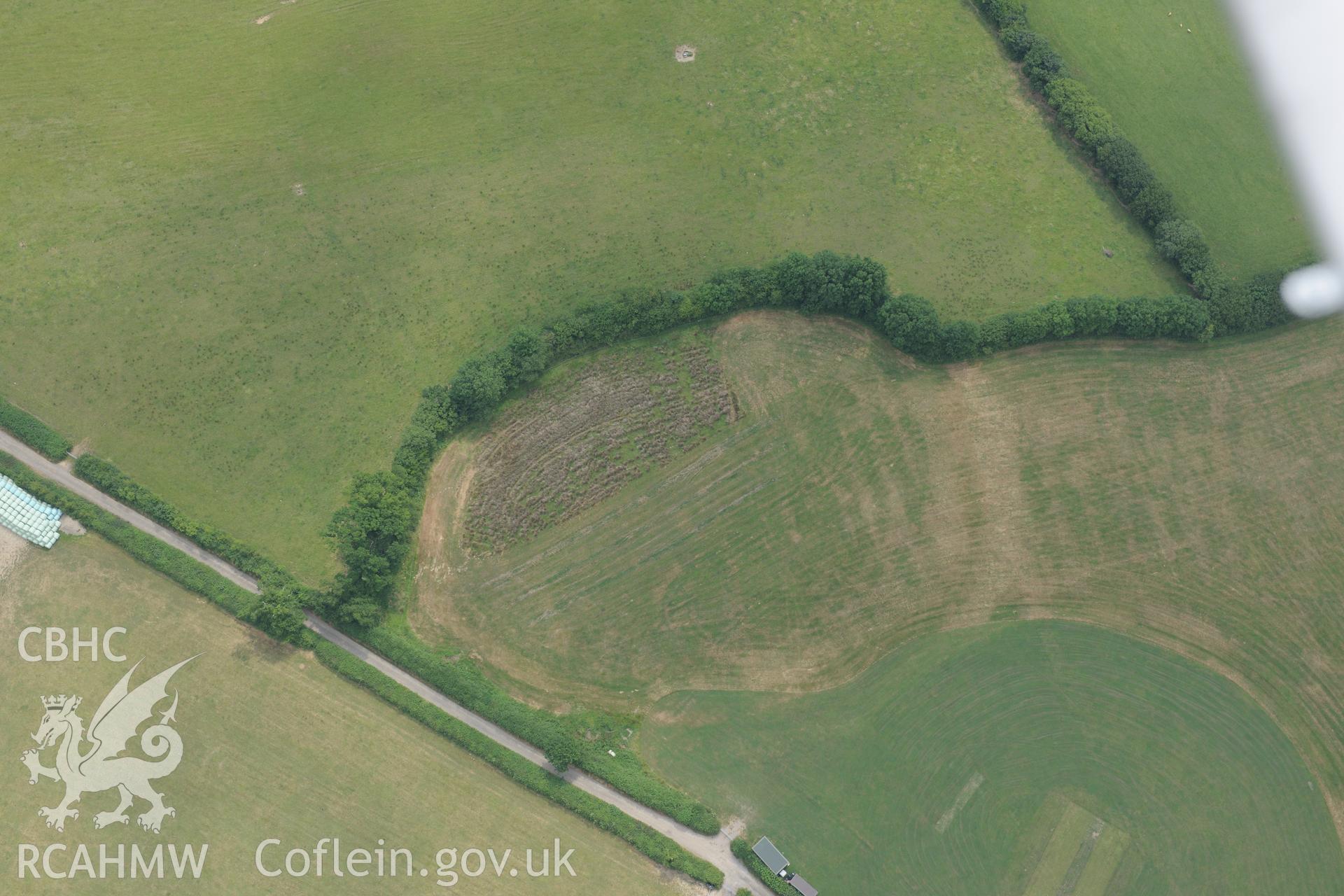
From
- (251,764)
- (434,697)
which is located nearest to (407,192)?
(434,697)

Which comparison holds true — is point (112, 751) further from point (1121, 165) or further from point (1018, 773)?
point (1121, 165)

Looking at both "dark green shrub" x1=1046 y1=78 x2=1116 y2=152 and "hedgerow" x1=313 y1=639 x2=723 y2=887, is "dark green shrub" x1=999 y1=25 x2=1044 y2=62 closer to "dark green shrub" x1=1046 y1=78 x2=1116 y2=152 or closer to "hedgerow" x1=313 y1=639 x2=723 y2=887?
"dark green shrub" x1=1046 y1=78 x2=1116 y2=152

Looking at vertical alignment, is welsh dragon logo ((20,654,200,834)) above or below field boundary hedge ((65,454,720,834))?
below

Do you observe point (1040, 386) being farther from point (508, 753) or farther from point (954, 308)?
point (508, 753)

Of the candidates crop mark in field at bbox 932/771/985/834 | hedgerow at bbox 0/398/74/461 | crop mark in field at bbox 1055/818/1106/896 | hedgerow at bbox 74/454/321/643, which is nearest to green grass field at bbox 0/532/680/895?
hedgerow at bbox 74/454/321/643

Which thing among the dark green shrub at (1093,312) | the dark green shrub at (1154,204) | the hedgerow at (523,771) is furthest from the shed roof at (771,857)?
the dark green shrub at (1154,204)

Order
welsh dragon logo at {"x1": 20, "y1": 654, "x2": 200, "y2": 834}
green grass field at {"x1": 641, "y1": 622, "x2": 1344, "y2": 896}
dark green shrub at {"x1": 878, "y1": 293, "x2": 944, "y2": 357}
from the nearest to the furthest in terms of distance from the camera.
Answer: welsh dragon logo at {"x1": 20, "y1": 654, "x2": 200, "y2": 834} → green grass field at {"x1": 641, "y1": 622, "x2": 1344, "y2": 896} → dark green shrub at {"x1": 878, "y1": 293, "x2": 944, "y2": 357}
